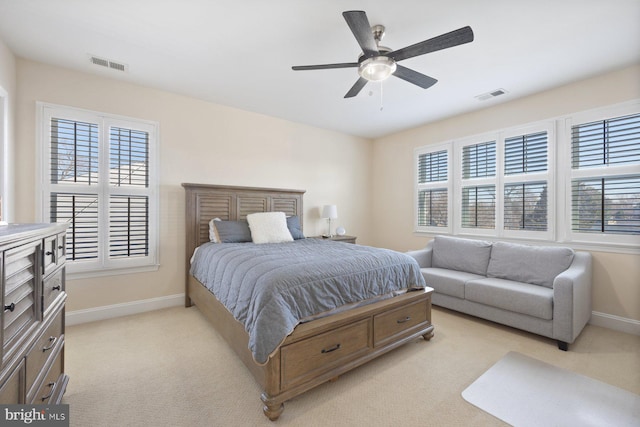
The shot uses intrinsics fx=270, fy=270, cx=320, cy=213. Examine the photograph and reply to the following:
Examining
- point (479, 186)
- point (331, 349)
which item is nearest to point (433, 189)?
point (479, 186)

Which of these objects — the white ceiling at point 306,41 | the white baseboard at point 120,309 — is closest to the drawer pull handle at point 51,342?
the white baseboard at point 120,309

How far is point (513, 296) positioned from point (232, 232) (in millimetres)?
3211

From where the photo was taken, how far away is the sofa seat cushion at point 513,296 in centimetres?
257

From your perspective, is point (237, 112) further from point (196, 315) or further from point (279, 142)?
point (196, 315)

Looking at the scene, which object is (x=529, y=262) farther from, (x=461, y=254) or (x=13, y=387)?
(x=13, y=387)

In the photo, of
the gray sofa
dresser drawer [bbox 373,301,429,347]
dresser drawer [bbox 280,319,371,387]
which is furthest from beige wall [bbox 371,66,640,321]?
dresser drawer [bbox 280,319,371,387]

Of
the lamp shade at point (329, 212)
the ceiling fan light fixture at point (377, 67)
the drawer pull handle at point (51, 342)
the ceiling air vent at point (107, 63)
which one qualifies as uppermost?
the ceiling air vent at point (107, 63)

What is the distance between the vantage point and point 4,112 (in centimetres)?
244

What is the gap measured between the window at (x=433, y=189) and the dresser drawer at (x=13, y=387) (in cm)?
467

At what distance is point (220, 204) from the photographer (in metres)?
3.73

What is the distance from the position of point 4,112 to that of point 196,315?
2.67 metres

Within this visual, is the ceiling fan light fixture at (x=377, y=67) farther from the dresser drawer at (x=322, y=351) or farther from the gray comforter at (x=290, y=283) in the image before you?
the dresser drawer at (x=322, y=351)

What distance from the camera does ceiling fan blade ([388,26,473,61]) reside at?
1.72 metres

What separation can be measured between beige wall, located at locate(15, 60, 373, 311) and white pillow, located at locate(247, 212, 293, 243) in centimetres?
78
